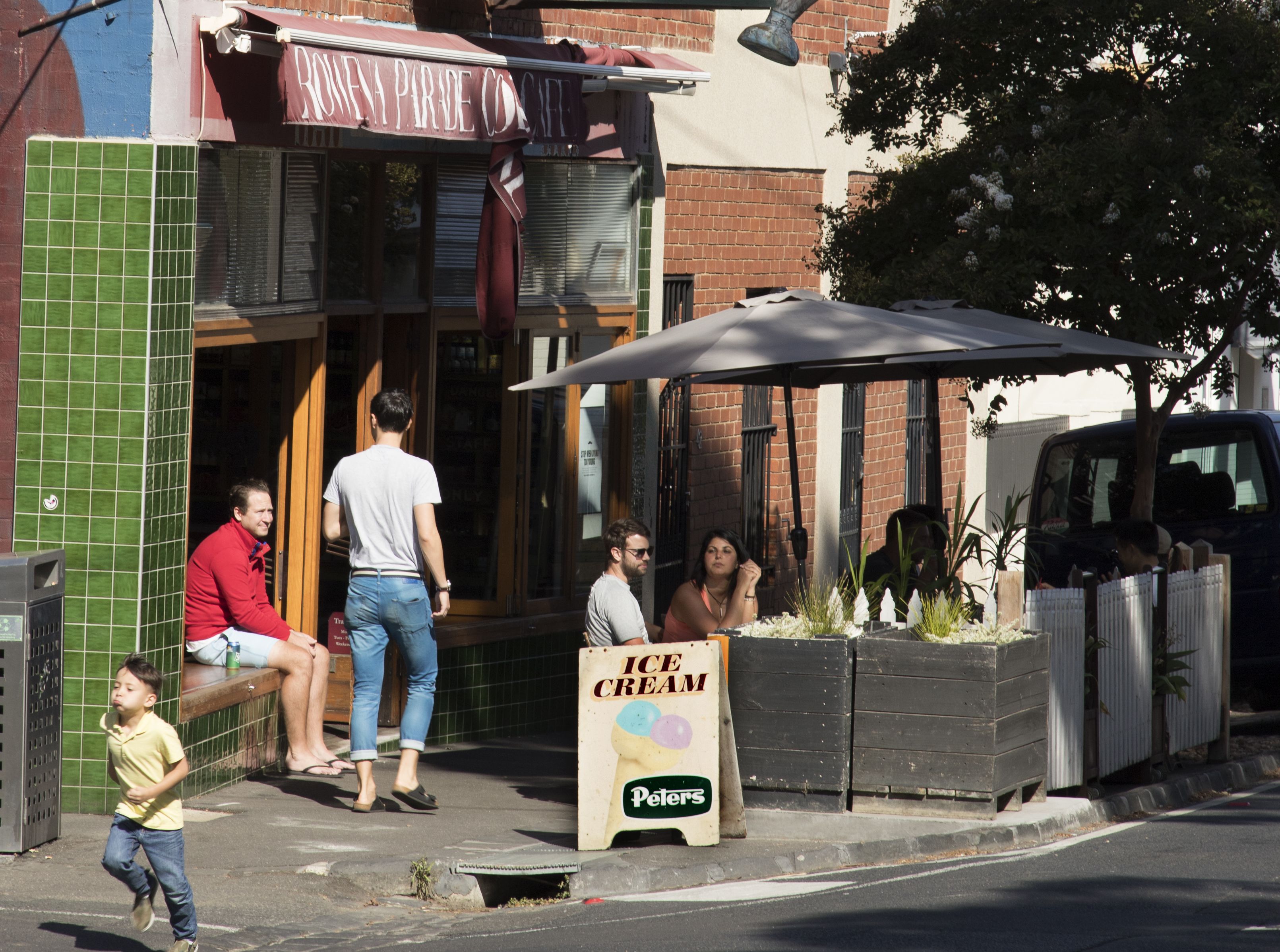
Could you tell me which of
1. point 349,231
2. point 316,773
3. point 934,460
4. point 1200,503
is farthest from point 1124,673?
point 349,231

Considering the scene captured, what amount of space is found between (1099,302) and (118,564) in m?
6.29

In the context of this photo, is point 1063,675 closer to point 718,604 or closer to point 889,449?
point 718,604

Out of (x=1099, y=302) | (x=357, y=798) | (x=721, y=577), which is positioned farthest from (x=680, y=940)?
(x=1099, y=302)

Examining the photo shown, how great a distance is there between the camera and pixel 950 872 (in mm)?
7742

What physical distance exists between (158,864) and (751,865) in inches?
104

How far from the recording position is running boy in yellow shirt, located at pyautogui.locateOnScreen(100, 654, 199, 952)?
614 cm

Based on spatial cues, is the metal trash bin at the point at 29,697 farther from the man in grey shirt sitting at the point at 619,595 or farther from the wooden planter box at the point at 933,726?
the wooden planter box at the point at 933,726

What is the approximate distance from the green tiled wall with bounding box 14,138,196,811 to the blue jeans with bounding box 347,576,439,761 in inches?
36.6

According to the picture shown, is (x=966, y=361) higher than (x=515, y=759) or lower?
higher

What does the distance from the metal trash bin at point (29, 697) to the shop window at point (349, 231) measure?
2942 millimetres

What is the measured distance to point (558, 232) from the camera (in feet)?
38.3

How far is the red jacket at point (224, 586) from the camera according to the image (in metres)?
9.22

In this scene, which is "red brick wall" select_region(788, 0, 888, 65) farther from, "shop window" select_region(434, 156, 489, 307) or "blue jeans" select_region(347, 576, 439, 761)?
"blue jeans" select_region(347, 576, 439, 761)

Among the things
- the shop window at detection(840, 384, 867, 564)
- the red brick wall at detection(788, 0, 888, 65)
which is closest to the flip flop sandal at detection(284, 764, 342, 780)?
the shop window at detection(840, 384, 867, 564)
